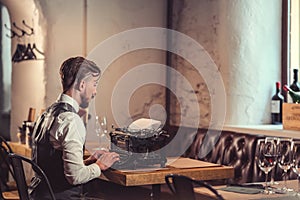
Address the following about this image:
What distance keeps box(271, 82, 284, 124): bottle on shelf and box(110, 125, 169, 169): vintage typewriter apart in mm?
1848

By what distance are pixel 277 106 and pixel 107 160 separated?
2200 mm

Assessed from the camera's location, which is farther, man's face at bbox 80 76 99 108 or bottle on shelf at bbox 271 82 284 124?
bottle on shelf at bbox 271 82 284 124

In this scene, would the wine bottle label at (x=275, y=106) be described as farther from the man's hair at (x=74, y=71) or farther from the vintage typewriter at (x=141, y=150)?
the man's hair at (x=74, y=71)

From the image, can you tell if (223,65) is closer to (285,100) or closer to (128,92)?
(285,100)

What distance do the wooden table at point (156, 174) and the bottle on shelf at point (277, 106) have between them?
1702 millimetres

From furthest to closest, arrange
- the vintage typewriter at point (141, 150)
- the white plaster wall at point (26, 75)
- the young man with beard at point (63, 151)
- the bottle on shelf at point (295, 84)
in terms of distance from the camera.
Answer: the white plaster wall at point (26, 75), the bottle on shelf at point (295, 84), the vintage typewriter at point (141, 150), the young man with beard at point (63, 151)

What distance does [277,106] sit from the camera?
5.02 m

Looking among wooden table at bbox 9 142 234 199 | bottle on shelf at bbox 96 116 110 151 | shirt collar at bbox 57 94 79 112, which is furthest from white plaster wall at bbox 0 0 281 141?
shirt collar at bbox 57 94 79 112

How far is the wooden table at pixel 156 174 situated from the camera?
10.4 feet

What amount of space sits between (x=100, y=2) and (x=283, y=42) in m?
1.66

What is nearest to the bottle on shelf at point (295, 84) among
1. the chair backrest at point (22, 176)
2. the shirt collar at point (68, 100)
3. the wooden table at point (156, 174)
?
the wooden table at point (156, 174)

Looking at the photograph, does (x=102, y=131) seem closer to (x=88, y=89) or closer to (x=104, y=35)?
(x=88, y=89)

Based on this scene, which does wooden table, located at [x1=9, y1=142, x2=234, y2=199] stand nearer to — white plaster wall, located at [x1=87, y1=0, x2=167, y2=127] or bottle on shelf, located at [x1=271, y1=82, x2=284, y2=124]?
bottle on shelf, located at [x1=271, y1=82, x2=284, y2=124]

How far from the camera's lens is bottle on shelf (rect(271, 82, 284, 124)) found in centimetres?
501
